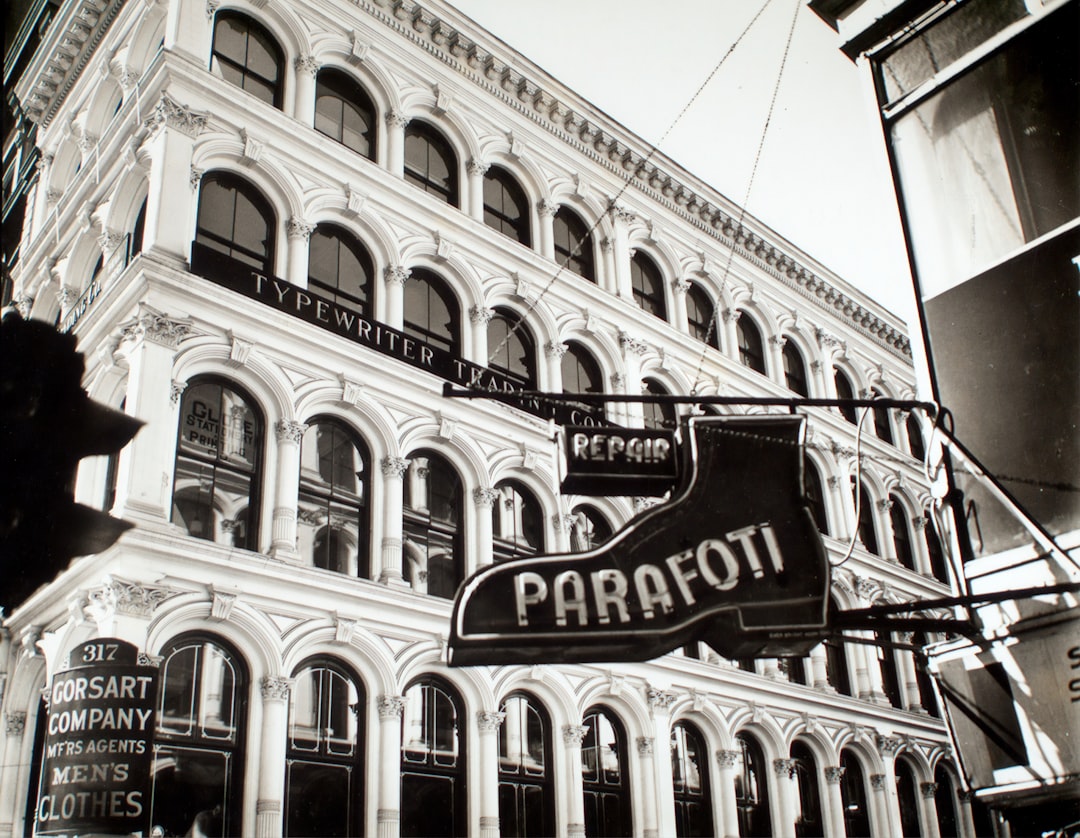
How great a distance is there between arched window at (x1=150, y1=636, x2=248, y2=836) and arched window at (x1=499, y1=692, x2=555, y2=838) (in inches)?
183

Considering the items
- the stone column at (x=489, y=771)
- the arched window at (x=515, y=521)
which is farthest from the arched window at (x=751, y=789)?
the stone column at (x=489, y=771)

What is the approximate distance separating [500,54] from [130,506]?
502 inches

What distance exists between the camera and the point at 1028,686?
733 centimetres

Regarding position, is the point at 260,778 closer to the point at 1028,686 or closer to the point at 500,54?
the point at 1028,686

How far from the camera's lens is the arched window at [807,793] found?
73.5 feet

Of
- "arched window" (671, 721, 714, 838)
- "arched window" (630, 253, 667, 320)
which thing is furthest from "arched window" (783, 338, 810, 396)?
"arched window" (671, 721, 714, 838)

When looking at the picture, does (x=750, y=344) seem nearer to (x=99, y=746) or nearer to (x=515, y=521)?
(x=515, y=521)

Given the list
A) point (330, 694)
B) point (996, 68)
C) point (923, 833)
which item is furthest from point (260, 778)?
point (923, 833)

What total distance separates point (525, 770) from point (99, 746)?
296 inches

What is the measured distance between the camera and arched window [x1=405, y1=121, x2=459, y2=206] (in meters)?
20.6

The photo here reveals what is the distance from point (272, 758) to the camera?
14.2 m

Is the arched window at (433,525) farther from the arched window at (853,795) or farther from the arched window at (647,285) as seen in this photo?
the arched window at (853,795)

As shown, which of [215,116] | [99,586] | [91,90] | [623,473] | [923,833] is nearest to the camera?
[623,473]

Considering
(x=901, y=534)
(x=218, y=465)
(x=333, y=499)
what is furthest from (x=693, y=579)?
(x=901, y=534)
